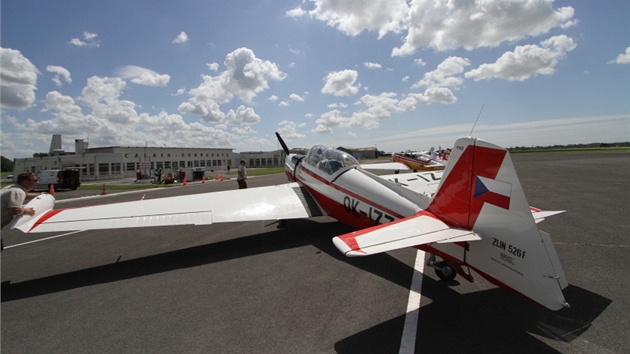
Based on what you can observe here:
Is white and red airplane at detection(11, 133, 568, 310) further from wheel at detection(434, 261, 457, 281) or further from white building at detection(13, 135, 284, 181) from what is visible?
white building at detection(13, 135, 284, 181)

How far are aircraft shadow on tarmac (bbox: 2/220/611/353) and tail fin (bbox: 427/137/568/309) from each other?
19.6 inches

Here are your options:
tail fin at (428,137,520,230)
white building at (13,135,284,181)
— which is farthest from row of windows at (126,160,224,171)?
tail fin at (428,137,520,230)

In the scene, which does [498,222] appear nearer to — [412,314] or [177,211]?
[412,314]

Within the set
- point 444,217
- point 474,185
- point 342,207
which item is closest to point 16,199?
point 342,207

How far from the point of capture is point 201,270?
4.85 m

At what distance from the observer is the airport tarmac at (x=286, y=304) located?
2791mm

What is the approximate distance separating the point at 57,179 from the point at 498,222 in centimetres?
2671

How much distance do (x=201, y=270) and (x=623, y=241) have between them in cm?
797

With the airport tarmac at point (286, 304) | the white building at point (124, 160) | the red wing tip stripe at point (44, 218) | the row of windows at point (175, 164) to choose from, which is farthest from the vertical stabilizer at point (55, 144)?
the red wing tip stripe at point (44, 218)

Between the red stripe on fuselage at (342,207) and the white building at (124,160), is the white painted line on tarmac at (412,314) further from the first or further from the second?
the white building at (124,160)

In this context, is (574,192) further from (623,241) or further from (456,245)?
(456,245)

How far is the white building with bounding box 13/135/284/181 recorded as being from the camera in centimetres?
3313

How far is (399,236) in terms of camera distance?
10.1ft

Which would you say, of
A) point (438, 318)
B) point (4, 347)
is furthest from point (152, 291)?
point (438, 318)
